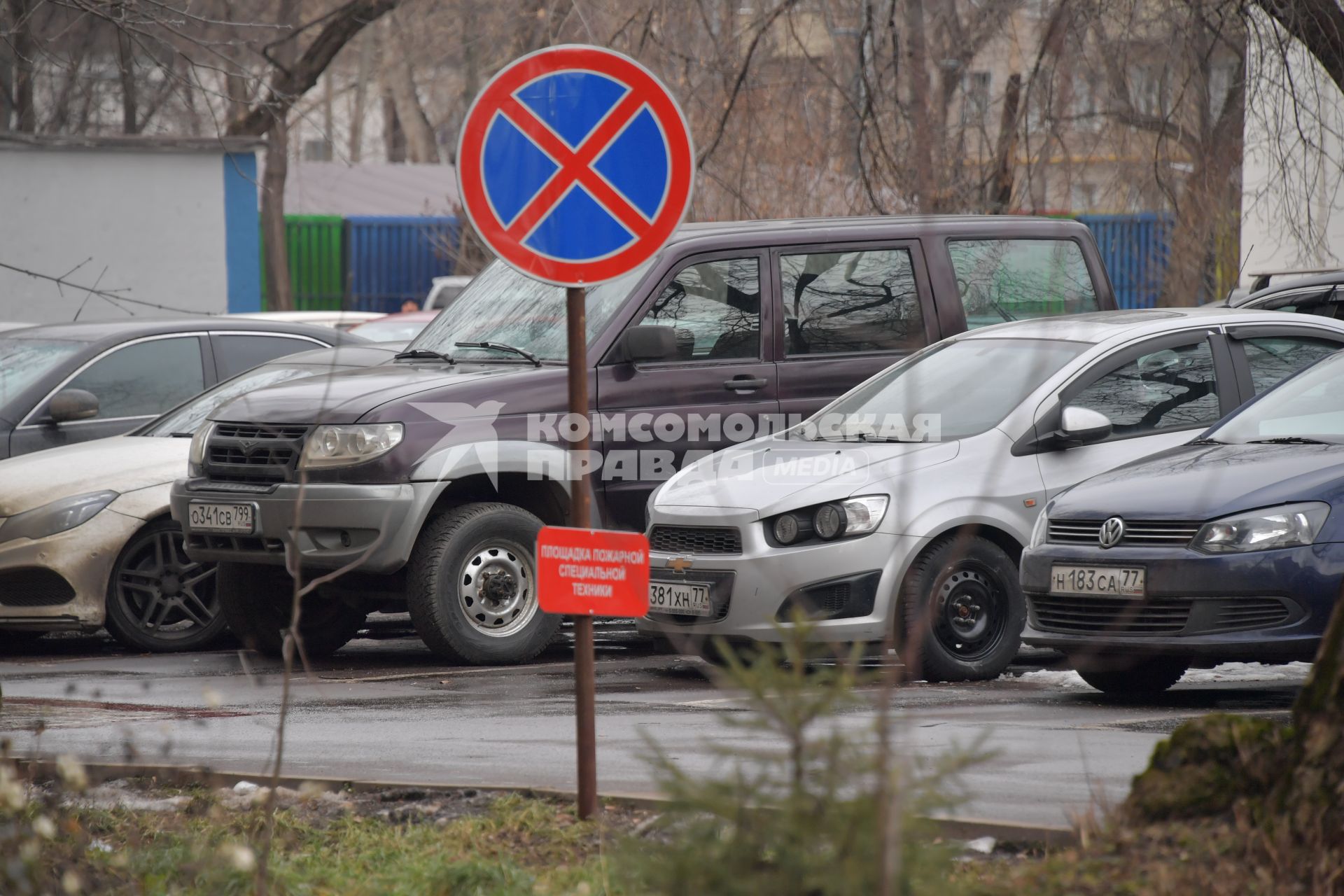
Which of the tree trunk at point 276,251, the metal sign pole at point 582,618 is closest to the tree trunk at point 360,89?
the tree trunk at point 276,251

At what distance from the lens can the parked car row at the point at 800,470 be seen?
7227 millimetres

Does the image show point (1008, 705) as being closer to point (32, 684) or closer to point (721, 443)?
point (721, 443)

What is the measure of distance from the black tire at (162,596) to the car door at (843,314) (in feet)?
10.6

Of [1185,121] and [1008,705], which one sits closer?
[1008,705]

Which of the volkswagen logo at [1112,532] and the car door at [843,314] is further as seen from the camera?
Answer: the car door at [843,314]

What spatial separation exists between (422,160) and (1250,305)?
48769 mm

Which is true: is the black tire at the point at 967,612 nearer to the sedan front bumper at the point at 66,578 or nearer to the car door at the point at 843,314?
the car door at the point at 843,314

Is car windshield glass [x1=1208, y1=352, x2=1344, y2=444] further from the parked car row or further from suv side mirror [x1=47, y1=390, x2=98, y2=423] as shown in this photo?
suv side mirror [x1=47, y1=390, x2=98, y2=423]

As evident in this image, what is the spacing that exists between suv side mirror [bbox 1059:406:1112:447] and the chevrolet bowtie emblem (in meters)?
1.76

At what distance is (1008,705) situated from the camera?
285 inches

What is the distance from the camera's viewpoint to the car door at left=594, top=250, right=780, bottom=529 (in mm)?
8883

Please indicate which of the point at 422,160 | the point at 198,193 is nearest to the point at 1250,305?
the point at 198,193

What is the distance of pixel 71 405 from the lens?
10266mm

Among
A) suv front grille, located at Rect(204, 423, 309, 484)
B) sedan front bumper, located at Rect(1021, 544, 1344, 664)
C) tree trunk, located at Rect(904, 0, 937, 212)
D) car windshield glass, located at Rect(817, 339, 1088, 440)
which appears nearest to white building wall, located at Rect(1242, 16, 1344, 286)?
car windshield glass, located at Rect(817, 339, 1088, 440)
